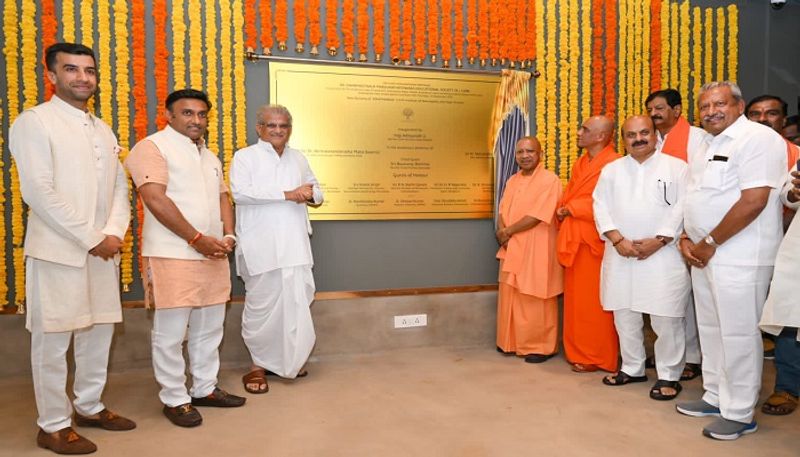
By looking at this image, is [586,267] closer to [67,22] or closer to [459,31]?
[459,31]

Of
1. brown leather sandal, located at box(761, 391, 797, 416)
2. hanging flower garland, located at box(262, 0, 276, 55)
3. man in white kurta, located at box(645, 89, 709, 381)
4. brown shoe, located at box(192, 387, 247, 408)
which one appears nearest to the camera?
brown leather sandal, located at box(761, 391, 797, 416)

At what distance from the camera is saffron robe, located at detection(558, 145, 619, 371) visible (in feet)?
12.9

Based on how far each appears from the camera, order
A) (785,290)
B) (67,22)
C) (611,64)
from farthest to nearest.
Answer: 1. (611,64)
2. (67,22)
3. (785,290)

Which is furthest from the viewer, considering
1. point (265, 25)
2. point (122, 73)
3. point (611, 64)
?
point (611, 64)

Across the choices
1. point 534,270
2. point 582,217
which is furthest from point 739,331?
point 534,270

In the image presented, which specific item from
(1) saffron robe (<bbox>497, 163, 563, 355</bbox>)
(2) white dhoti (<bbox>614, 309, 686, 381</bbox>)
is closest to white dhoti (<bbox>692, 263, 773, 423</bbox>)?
(2) white dhoti (<bbox>614, 309, 686, 381</bbox>)

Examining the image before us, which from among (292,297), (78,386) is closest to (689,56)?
(292,297)

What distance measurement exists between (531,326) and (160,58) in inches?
131

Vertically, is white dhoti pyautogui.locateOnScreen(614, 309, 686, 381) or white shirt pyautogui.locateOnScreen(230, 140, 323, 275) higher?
white shirt pyautogui.locateOnScreen(230, 140, 323, 275)

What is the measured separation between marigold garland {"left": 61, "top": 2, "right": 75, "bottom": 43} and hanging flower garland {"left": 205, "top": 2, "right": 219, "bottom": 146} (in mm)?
850

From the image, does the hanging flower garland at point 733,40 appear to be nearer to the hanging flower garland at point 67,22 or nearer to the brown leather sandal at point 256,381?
the brown leather sandal at point 256,381

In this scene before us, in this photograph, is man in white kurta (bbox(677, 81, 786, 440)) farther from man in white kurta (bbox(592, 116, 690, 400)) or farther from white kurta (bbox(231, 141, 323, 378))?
white kurta (bbox(231, 141, 323, 378))

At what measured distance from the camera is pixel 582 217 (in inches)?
157

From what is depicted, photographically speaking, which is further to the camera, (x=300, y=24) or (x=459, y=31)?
(x=459, y=31)
